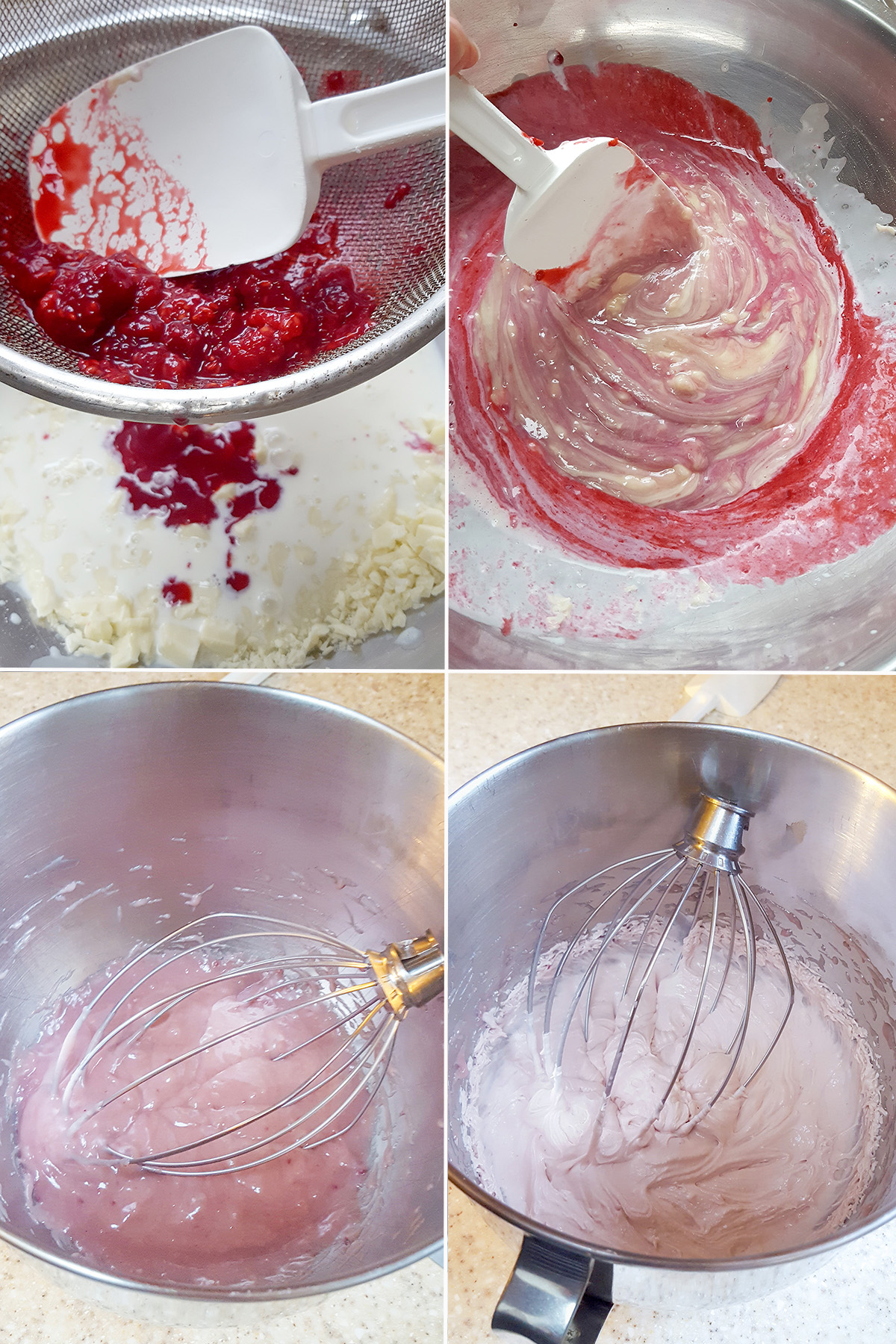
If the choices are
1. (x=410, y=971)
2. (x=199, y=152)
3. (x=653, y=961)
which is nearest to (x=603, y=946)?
(x=653, y=961)

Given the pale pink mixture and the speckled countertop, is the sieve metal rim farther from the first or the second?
the pale pink mixture

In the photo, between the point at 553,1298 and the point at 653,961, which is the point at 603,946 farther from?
the point at 553,1298

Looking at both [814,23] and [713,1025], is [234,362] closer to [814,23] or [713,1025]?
[814,23]

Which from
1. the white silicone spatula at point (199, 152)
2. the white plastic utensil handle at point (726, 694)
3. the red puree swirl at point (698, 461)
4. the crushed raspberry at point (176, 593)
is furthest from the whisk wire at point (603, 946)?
the white silicone spatula at point (199, 152)

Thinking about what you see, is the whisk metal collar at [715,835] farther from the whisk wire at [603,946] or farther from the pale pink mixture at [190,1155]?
the pale pink mixture at [190,1155]

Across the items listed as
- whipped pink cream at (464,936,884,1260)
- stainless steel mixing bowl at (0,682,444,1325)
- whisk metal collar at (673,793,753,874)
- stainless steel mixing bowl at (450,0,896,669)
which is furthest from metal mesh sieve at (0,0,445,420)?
whipped pink cream at (464,936,884,1260)
